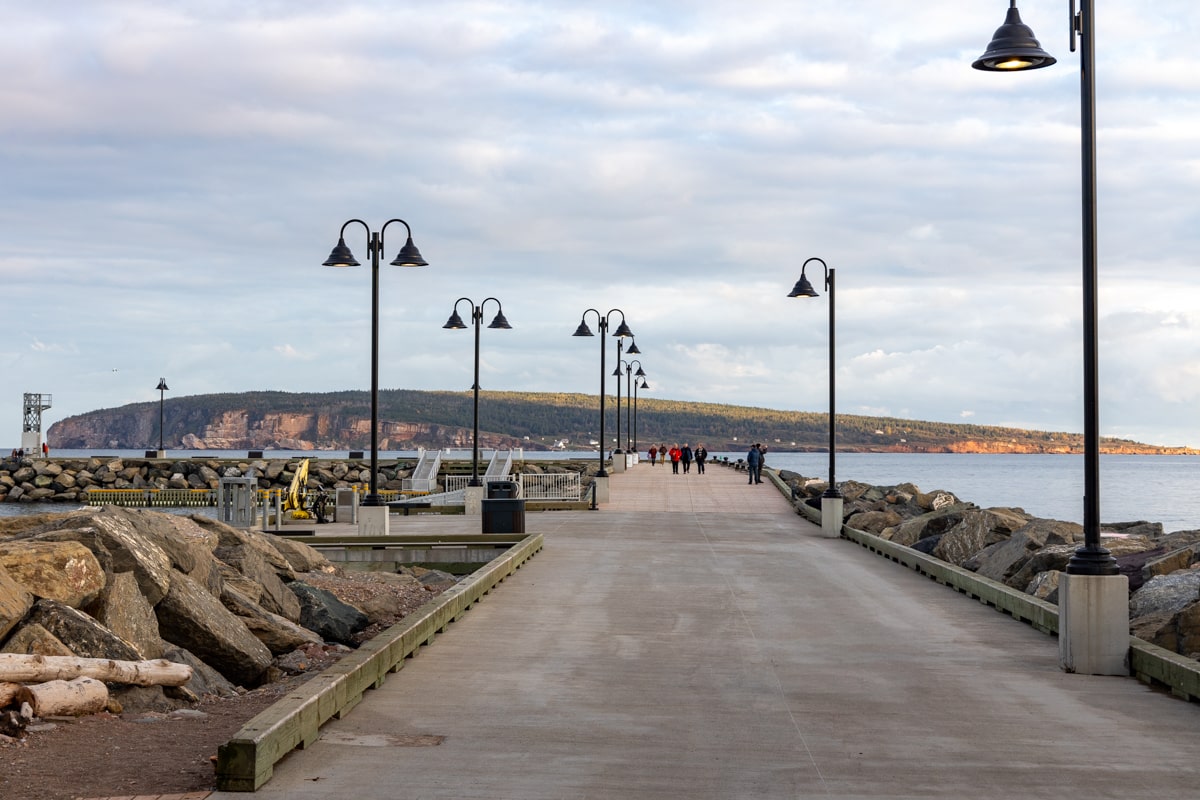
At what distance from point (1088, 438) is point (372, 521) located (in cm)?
1824

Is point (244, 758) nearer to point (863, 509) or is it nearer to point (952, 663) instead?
point (952, 663)

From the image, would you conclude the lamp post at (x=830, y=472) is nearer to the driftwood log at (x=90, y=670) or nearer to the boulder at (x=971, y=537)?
the boulder at (x=971, y=537)

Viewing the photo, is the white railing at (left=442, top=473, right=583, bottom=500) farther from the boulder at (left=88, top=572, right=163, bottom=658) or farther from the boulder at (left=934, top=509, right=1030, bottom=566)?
the boulder at (left=88, top=572, right=163, bottom=658)

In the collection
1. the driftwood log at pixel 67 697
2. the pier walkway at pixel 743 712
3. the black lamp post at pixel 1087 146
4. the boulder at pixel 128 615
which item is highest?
the black lamp post at pixel 1087 146

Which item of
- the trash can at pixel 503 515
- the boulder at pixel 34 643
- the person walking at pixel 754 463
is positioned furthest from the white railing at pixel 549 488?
the boulder at pixel 34 643

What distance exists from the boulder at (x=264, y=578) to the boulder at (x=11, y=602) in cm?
475

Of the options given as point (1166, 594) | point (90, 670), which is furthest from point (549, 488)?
point (90, 670)

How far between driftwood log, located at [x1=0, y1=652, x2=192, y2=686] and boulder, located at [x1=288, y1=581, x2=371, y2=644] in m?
4.45

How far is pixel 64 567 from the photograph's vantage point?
1109 centimetres

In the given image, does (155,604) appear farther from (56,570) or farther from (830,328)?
(830,328)

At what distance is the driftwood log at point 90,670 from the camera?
916 centimetres

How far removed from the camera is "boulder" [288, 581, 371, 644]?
15.3 m

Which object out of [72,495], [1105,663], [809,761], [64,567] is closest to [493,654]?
[64,567]

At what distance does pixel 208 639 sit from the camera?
12.2 m
